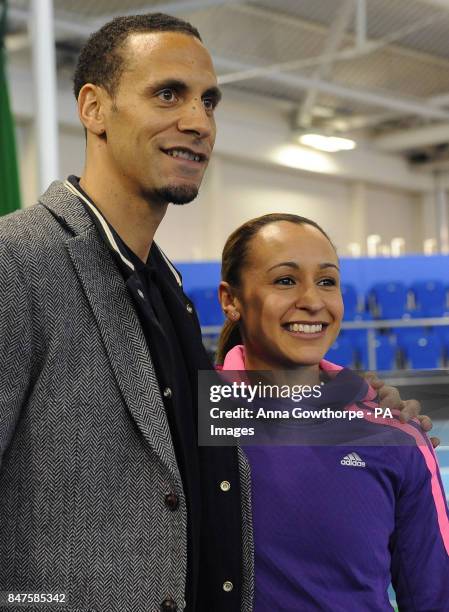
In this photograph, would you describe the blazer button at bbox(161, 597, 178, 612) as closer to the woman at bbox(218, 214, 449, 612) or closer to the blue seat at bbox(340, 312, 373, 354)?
the woman at bbox(218, 214, 449, 612)

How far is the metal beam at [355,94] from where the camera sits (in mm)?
12492

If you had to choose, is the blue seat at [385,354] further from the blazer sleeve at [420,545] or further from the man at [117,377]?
the man at [117,377]

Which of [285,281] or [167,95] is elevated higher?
[167,95]

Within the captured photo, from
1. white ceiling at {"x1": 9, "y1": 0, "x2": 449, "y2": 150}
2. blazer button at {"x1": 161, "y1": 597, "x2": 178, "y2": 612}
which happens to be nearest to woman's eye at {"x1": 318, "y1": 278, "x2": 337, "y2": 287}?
blazer button at {"x1": 161, "y1": 597, "x2": 178, "y2": 612}

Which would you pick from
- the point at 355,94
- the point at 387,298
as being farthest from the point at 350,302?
the point at 355,94

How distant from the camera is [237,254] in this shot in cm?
134

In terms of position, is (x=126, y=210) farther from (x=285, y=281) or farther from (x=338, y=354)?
(x=338, y=354)

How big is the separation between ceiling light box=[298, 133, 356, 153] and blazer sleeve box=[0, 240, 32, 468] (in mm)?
13796

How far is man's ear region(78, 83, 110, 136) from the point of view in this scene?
3.73 feet

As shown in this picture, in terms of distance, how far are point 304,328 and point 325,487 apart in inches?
8.4

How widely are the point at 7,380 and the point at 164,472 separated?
201 millimetres

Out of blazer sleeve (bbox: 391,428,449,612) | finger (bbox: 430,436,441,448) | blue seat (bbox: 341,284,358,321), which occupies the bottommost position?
blazer sleeve (bbox: 391,428,449,612)

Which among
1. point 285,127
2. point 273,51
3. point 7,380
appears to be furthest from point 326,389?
point 285,127

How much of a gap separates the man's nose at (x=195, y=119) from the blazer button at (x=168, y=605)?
0.54 m
